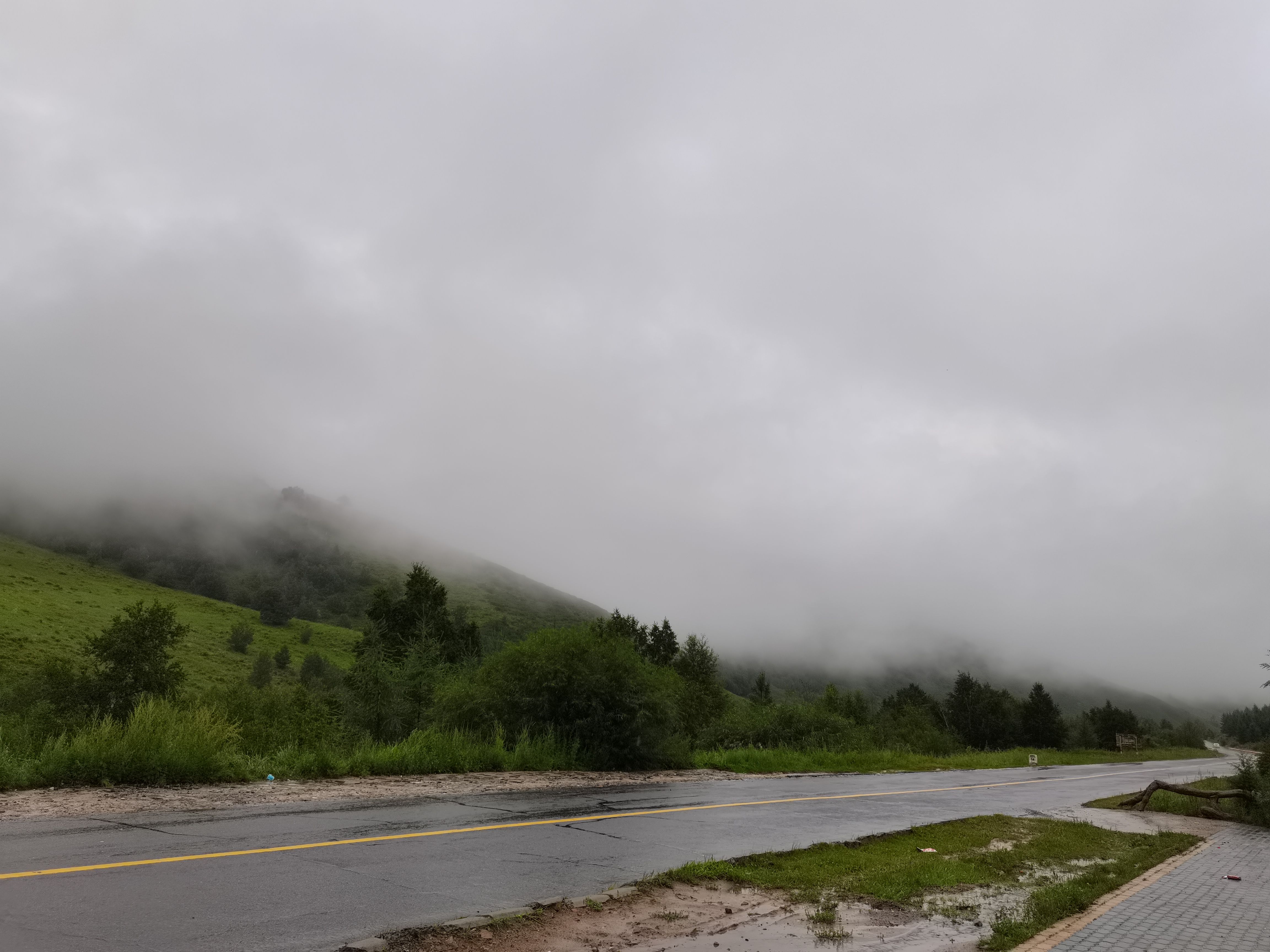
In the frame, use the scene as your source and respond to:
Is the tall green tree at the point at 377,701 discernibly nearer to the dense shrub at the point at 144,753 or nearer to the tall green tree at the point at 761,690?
the dense shrub at the point at 144,753

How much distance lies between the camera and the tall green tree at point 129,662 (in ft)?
117

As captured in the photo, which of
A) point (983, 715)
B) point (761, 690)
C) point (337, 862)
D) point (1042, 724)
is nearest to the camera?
point (337, 862)

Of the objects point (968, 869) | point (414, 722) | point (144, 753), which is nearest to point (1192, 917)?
point (968, 869)

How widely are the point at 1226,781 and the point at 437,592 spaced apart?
6824 cm

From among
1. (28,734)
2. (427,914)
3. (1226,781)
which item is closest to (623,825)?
(427,914)

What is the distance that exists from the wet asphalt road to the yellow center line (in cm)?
9

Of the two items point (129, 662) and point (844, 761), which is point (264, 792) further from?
point (129, 662)

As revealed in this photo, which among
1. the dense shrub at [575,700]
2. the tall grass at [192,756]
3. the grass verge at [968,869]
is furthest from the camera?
the dense shrub at [575,700]

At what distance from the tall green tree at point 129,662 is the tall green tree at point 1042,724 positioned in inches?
4918

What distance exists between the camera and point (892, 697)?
13838 centimetres

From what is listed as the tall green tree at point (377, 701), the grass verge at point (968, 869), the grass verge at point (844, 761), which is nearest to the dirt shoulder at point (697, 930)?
the grass verge at point (968, 869)

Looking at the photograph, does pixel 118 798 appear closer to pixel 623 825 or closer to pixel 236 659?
pixel 623 825

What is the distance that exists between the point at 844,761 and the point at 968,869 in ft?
87.0

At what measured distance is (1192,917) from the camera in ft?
24.0
